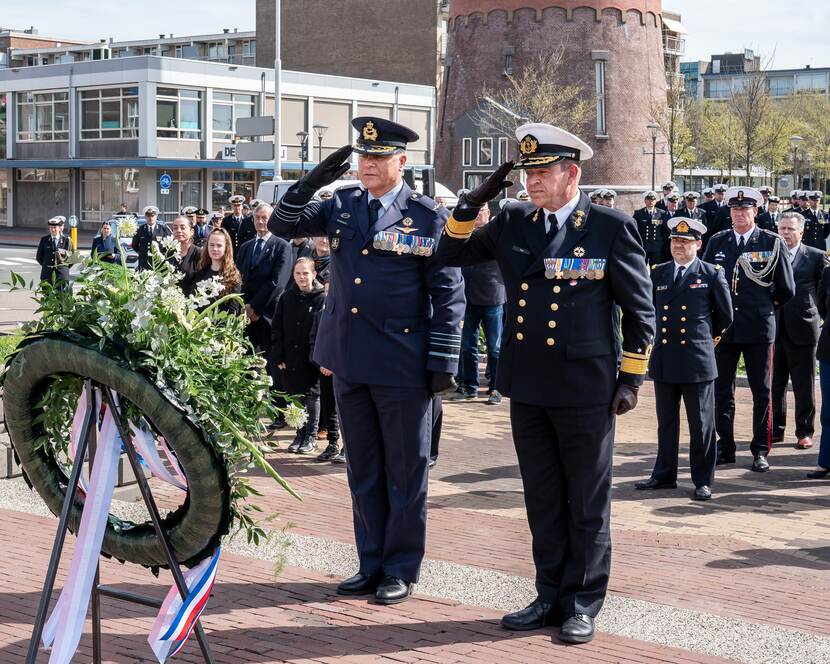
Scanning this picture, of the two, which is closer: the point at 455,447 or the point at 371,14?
the point at 455,447

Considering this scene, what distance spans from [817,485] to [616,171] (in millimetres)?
40654

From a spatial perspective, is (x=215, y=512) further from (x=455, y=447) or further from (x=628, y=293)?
(x=455, y=447)

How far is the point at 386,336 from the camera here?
5.82 metres

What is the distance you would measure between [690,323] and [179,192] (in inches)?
1866

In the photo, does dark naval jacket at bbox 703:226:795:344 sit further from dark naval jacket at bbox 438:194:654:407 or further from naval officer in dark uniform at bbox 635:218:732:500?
dark naval jacket at bbox 438:194:654:407

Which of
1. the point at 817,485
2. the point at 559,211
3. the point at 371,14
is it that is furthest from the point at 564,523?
the point at 371,14

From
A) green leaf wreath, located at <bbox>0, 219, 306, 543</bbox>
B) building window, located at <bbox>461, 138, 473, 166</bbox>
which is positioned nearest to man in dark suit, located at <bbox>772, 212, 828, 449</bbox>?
green leaf wreath, located at <bbox>0, 219, 306, 543</bbox>

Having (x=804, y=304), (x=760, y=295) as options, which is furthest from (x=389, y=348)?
(x=804, y=304)

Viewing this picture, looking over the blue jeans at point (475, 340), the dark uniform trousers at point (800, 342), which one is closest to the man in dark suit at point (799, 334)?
the dark uniform trousers at point (800, 342)

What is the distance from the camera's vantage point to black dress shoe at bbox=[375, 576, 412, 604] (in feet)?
18.6

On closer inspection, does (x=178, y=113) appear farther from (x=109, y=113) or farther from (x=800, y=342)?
(x=800, y=342)

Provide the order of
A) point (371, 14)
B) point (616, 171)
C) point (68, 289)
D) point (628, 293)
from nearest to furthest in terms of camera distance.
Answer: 1. point (68, 289)
2. point (628, 293)
3. point (616, 171)
4. point (371, 14)

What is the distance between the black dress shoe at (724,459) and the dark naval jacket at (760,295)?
Result: 100 centimetres

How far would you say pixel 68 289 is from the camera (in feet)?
14.5
